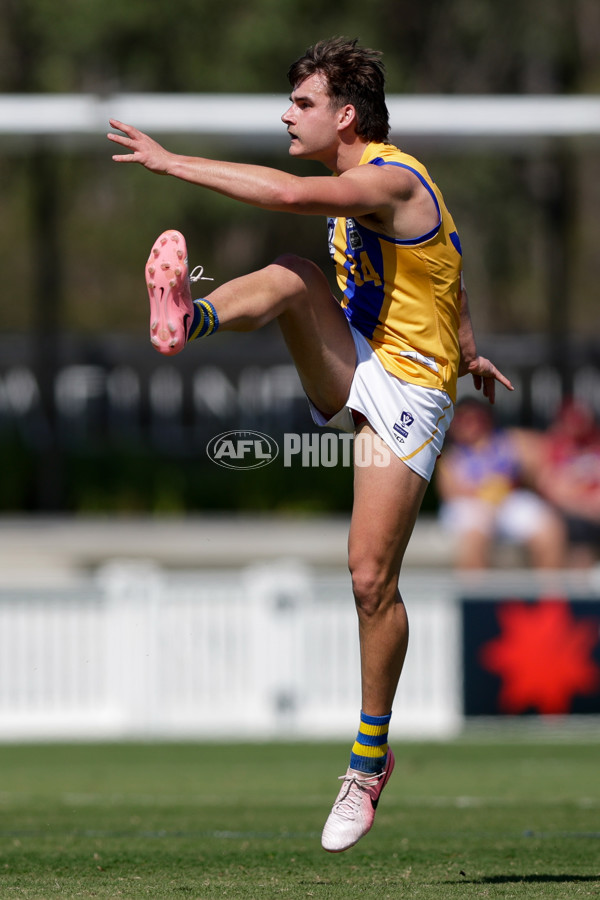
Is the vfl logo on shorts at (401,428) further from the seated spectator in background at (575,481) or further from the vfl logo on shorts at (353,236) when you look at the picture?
the seated spectator in background at (575,481)

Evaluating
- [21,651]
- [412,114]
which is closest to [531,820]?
[21,651]

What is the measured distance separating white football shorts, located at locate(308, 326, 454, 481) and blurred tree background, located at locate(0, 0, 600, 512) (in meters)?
12.3

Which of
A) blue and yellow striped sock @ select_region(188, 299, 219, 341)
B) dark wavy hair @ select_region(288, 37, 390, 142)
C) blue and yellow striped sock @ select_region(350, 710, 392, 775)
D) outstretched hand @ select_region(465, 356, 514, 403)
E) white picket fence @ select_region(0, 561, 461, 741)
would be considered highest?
dark wavy hair @ select_region(288, 37, 390, 142)

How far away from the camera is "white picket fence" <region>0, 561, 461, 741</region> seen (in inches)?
439

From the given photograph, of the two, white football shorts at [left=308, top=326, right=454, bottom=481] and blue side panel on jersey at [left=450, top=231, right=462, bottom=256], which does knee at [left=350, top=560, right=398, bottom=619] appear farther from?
blue side panel on jersey at [left=450, top=231, right=462, bottom=256]

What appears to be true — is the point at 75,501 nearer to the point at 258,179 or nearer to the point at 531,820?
the point at 531,820

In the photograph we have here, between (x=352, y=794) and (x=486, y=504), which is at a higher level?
(x=486, y=504)

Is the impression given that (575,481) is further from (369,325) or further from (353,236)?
(353,236)

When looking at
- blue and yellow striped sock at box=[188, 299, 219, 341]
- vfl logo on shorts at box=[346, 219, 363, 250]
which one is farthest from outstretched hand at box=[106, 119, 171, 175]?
vfl logo on shorts at box=[346, 219, 363, 250]

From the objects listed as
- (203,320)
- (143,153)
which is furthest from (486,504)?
(143,153)

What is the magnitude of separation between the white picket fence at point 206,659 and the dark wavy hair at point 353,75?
6.35 metres

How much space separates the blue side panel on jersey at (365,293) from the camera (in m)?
5.14

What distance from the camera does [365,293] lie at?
5262mm

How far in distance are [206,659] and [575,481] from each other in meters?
3.68
